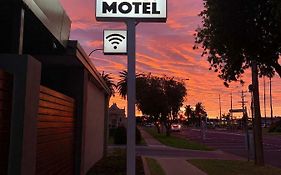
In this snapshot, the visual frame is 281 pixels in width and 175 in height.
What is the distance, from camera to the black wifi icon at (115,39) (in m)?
8.45

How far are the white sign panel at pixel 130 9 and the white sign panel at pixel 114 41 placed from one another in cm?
61

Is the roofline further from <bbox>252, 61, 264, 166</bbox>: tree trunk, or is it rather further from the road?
the road

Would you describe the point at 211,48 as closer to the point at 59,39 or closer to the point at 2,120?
the point at 59,39

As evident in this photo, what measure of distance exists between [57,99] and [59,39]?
1225 millimetres

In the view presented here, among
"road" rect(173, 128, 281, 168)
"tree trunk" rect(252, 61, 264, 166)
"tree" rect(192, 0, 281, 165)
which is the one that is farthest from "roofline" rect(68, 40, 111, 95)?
"road" rect(173, 128, 281, 168)

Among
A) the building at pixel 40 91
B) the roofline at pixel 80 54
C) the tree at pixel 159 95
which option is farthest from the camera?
the tree at pixel 159 95

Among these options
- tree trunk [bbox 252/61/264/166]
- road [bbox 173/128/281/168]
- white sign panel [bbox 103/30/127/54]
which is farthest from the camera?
road [bbox 173/128/281/168]

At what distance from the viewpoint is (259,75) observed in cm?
1731

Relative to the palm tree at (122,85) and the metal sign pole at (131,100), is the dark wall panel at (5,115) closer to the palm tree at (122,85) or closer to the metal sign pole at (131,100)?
the metal sign pole at (131,100)

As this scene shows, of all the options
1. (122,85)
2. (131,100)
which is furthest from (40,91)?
(122,85)

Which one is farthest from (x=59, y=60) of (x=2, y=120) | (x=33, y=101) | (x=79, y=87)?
(x=2, y=120)

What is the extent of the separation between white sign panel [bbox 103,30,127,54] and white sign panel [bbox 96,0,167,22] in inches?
24.2

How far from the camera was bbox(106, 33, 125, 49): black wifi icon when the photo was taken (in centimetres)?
845

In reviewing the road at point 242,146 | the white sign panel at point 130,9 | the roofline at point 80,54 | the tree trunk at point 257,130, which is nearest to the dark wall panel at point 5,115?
the white sign panel at point 130,9
